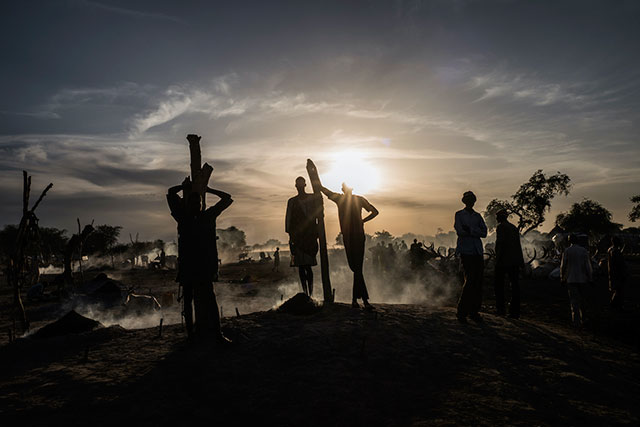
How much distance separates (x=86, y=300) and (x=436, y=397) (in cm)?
1404

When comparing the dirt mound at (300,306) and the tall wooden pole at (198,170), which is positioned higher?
the tall wooden pole at (198,170)

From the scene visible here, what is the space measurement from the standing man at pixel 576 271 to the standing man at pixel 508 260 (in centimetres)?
130

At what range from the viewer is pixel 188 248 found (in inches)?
200

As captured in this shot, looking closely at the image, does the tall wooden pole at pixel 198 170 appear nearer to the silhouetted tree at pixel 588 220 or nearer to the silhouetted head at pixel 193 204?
the silhouetted head at pixel 193 204

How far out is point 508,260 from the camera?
766cm

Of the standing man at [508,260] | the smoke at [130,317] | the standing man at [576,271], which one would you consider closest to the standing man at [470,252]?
the standing man at [508,260]

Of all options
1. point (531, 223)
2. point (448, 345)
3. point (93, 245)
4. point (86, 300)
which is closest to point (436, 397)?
point (448, 345)

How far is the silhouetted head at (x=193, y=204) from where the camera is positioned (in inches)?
205

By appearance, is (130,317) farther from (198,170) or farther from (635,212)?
(635,212)

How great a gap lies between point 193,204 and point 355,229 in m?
3.12

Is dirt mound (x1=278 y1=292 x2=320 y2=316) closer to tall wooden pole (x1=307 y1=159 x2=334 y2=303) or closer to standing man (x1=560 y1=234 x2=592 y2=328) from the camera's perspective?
tall wooden pole (x1=307 y1=159 x2=334 y2=303)

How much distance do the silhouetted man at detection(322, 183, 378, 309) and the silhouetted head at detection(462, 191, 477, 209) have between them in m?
1.68

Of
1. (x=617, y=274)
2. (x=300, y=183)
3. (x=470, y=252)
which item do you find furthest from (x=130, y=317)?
(x=617, y=274)

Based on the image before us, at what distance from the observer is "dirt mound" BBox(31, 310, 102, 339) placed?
665 cm
